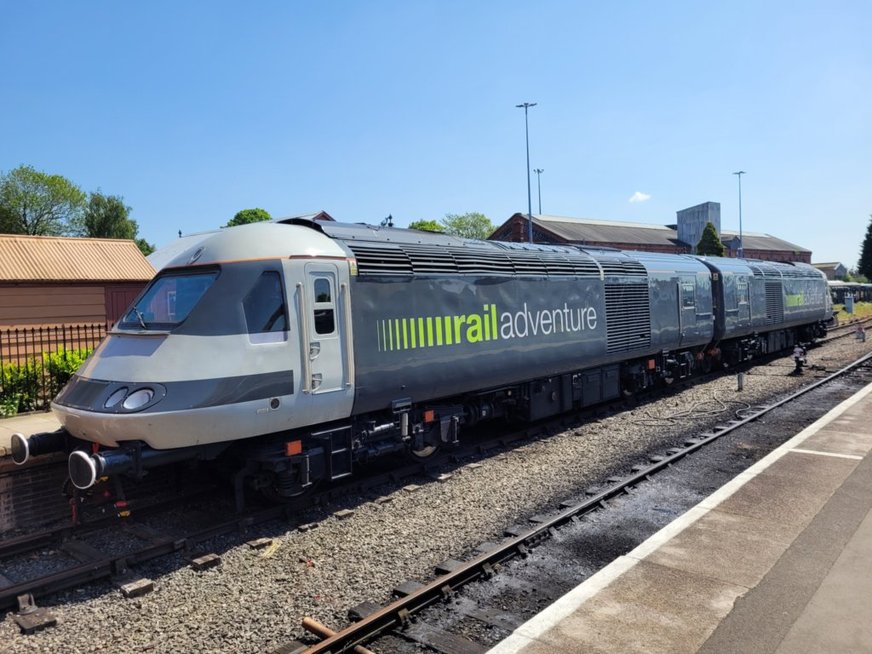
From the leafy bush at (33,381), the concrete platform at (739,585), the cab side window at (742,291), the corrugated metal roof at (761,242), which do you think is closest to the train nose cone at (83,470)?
the concrete platform at (739,585)

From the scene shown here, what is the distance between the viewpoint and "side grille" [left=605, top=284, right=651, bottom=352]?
12.7m

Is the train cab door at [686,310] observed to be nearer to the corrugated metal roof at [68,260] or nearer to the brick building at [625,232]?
the corrugated metal roof at [68,260]

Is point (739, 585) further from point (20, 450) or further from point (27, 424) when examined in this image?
point (27, 424)

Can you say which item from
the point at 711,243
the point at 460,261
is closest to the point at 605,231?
the point at 711,243

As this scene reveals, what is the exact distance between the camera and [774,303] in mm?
20953

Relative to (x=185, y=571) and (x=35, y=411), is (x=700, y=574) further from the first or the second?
(x=35, y=411)

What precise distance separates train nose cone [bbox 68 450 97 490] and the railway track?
8.45 ft

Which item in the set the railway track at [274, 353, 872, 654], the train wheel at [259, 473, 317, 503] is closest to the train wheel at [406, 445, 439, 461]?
the train wheel at [259, 473, 317, 503]

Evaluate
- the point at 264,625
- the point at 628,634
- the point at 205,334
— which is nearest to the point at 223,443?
the point at 205,334

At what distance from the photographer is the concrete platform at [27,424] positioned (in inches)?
373

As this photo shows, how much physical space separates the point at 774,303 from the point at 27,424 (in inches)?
811

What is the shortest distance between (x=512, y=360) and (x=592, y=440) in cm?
233

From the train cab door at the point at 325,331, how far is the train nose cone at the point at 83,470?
7.20ft

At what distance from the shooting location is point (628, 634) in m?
4.74
